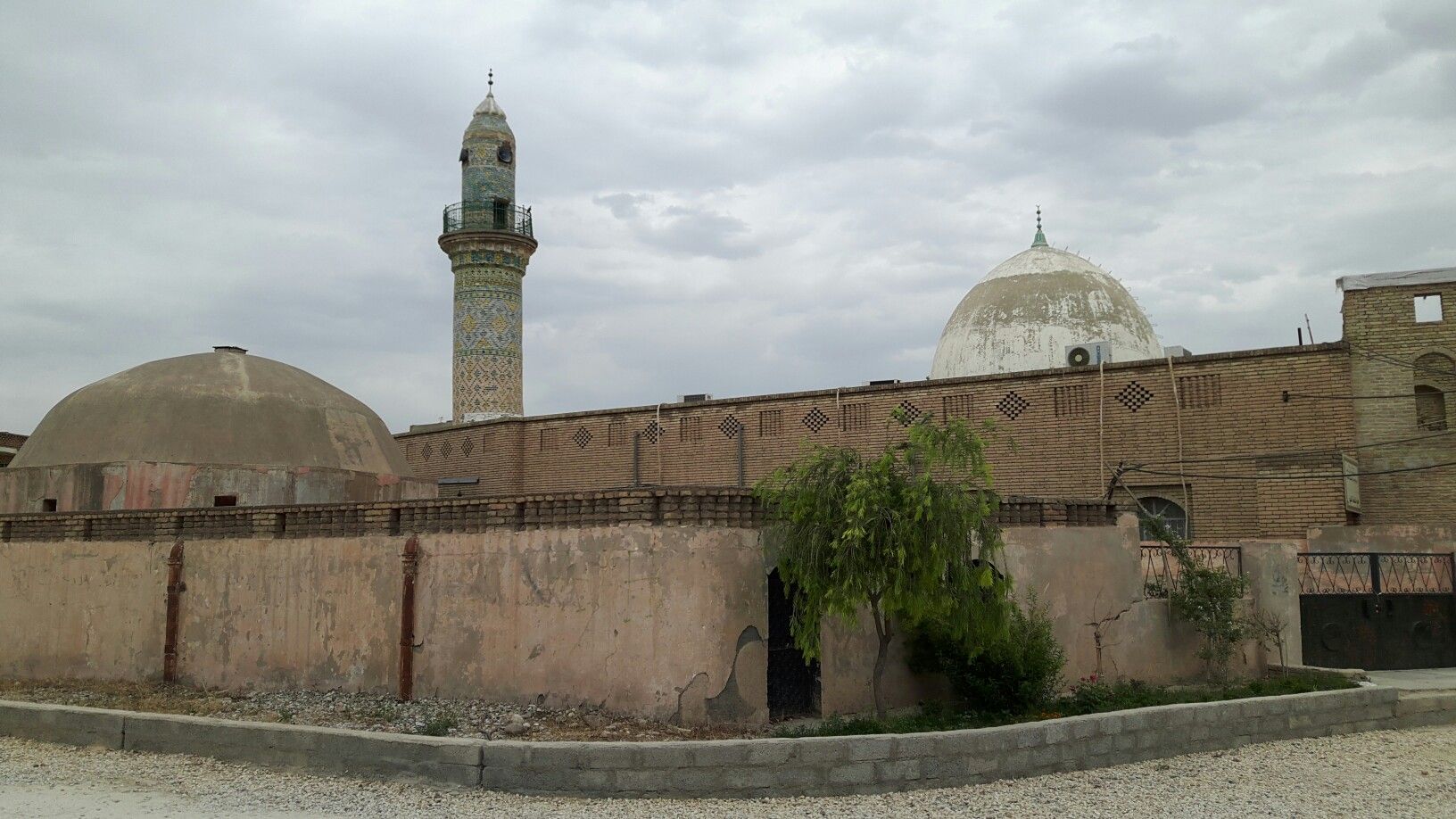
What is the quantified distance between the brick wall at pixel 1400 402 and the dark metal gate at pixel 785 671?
10554 millimetres

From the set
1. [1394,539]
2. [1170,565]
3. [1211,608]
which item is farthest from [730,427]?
[1394,539]

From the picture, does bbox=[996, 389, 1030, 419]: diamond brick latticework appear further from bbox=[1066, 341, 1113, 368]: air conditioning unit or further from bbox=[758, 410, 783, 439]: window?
bbox=[1066, 341, 1113, 368]: air conditioning unit

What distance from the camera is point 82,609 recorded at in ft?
44.1

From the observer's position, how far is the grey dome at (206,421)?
16.5 metres

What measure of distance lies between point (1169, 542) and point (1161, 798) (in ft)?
15.0

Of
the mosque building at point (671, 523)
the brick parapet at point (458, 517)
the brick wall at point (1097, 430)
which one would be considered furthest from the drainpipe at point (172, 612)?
the brick wall at point (1097, 430)

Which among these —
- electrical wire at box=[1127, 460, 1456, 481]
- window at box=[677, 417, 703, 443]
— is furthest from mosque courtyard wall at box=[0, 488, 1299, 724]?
window at box=[677, 417, 703, 443]

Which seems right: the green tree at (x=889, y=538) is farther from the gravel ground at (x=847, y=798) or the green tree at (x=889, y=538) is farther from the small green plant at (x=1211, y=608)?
the small green plant at (x=1211, y=608)

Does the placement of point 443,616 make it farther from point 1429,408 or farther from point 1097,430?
point 1429,408

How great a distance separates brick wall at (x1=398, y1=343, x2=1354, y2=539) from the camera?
→ 1656 centimetres

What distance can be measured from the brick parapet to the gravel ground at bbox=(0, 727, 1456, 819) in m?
2.49

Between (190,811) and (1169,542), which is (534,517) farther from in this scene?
(1169,542)

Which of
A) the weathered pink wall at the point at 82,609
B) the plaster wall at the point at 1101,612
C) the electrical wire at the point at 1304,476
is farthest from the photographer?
the electrical wire at the point at 1304,476

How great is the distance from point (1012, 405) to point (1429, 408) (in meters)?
5.88
